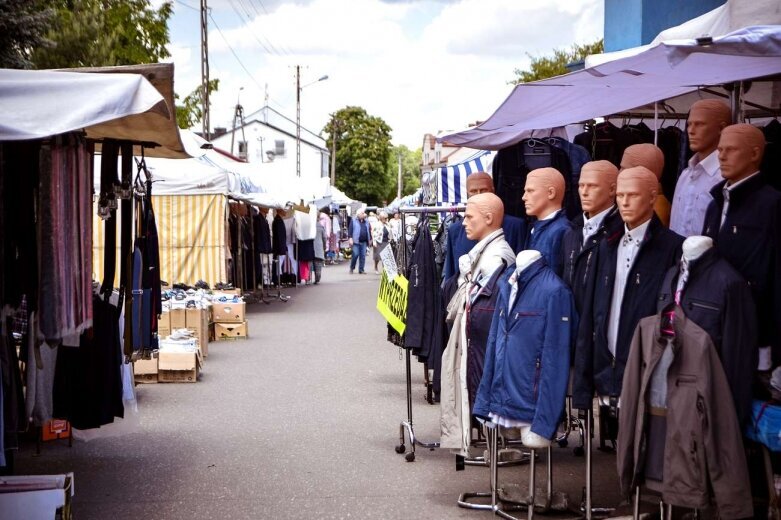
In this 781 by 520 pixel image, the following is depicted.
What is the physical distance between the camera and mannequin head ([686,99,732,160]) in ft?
19.6

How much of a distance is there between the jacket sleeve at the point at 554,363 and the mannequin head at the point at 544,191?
0.94 meters

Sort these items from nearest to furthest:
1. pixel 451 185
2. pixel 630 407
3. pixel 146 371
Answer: pixel 630 407
pixel 146 371
pixel 451 185

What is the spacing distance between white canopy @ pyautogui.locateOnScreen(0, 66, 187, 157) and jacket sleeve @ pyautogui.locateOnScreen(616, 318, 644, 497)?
2918 mm

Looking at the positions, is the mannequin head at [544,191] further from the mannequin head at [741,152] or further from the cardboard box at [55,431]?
the cardboard box at [55,431]

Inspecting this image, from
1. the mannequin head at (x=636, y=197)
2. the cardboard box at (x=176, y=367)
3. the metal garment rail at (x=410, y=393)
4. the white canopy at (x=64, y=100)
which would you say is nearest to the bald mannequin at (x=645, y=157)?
the mannequin head at (x=636, y=197)

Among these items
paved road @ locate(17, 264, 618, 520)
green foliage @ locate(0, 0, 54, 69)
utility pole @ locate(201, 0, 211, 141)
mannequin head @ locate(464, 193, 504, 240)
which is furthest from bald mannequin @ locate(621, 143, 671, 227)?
utility pole @ locate(201, 0, 211, 141)

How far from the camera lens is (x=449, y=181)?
1371cm

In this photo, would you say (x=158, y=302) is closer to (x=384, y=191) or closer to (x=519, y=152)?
(x=519, y=152)

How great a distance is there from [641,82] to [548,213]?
1.20 m

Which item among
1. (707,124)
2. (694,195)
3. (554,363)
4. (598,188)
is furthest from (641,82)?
(554,363)

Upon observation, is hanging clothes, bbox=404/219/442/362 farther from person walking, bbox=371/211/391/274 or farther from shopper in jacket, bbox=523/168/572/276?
person walking, bbox=371/211/391/274

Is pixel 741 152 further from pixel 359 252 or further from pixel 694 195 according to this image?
pixel 359 252

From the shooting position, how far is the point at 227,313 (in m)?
16.1

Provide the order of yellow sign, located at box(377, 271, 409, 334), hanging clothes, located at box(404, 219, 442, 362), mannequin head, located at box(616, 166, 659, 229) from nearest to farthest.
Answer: mannequin head, located at box(616, 166, 659, 229), hanging clothes, located at box(404, 219, 442, 362), yellow sign, located at box(377, 271, 409, 334)
